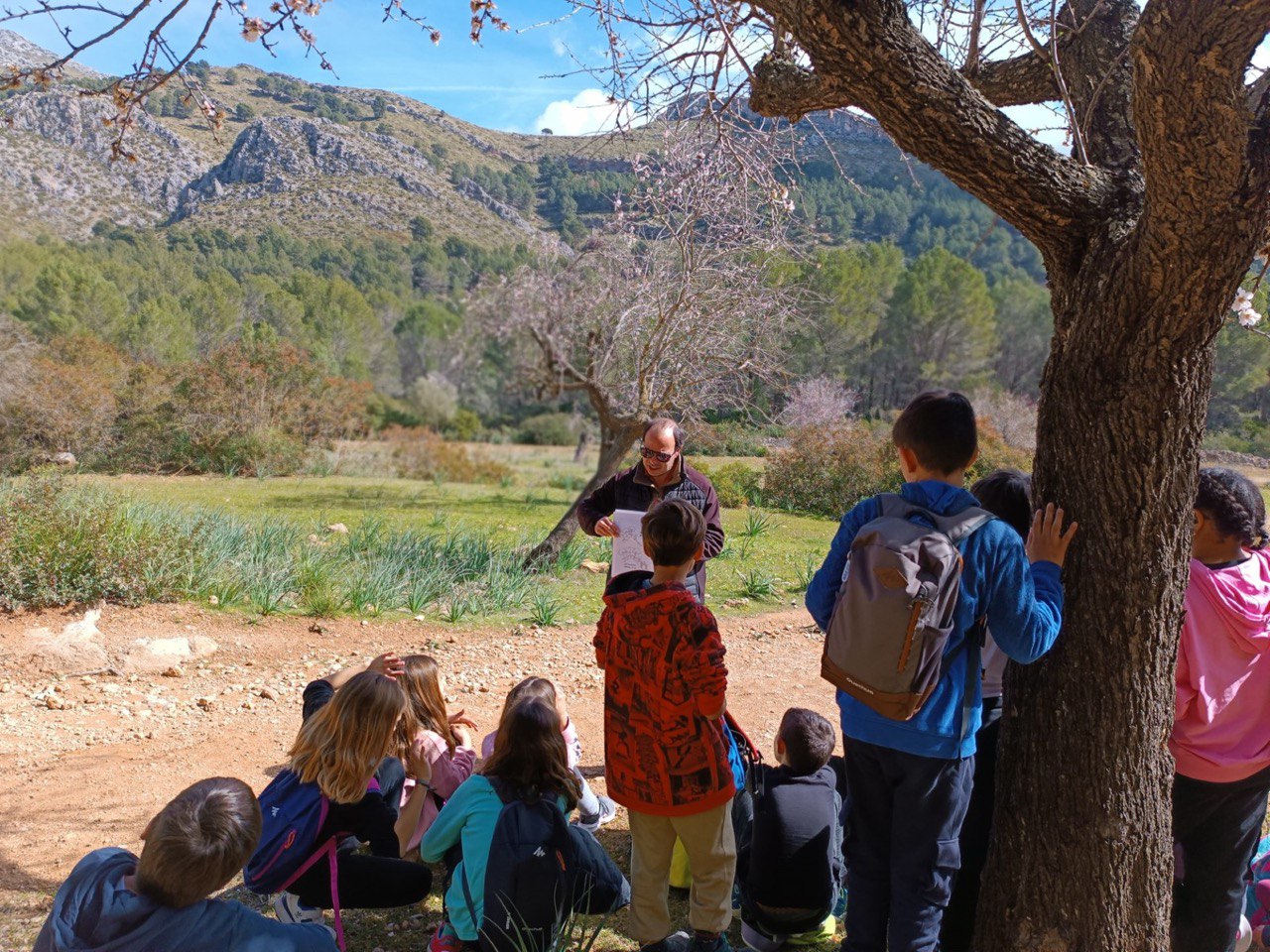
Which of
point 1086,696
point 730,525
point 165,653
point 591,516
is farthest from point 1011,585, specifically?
point 730,525

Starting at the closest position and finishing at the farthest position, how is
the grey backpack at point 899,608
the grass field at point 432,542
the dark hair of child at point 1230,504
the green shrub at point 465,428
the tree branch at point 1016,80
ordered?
the grey backpack at point 899,608 < the dark hair of child at point 1230,504 < the tree branch at point 1016,80 < the grass field at point 432,542 < the green shrub at point 465,428

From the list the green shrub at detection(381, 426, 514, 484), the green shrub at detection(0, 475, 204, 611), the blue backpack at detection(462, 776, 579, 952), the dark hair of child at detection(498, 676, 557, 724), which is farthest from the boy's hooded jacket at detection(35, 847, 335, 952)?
the green shrub at detection(381, 426, 514, 484)

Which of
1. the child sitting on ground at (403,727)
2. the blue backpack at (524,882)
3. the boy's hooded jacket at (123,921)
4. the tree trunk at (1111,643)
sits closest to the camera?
the boy's hooded jacket at (123,921)

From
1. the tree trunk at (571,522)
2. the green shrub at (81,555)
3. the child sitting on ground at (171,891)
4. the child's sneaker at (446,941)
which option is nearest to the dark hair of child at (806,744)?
the child's sneaker at (446,941)

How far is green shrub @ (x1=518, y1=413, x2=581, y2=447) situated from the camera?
36156 millimetres

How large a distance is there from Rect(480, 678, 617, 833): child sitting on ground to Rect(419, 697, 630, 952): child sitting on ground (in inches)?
3.7

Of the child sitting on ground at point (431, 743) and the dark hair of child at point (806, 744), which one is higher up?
the dark hair of child at point (806, 744)

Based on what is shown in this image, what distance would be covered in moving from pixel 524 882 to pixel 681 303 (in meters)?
6.91

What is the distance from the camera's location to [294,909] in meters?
2.64

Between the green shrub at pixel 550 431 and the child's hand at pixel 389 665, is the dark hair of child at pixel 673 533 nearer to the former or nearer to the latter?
the child's hand at pixel 389 665

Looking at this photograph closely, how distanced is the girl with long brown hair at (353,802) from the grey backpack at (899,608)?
1.29 meters

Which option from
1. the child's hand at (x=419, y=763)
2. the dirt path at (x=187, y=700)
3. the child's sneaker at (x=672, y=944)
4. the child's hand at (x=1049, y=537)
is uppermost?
the child's hand at (x=1049, y=537)

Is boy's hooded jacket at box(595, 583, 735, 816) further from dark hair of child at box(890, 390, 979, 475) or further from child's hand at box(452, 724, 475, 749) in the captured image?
child's hand at box(452, 724, 475, 749)

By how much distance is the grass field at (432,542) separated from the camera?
680 centimetres
